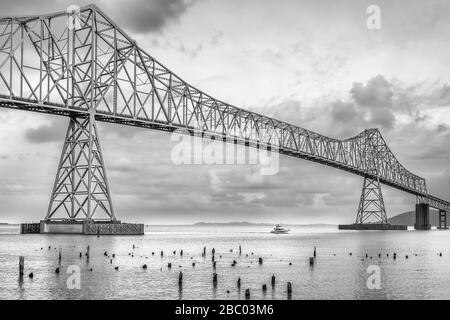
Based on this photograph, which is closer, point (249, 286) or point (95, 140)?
point (249, 286)

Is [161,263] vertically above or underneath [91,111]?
underneath

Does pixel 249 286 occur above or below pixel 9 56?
below

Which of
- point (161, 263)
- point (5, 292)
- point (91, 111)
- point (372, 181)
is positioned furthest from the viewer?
point (372, 181)

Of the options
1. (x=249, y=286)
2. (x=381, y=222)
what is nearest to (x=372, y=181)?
(x=381, y=222)
